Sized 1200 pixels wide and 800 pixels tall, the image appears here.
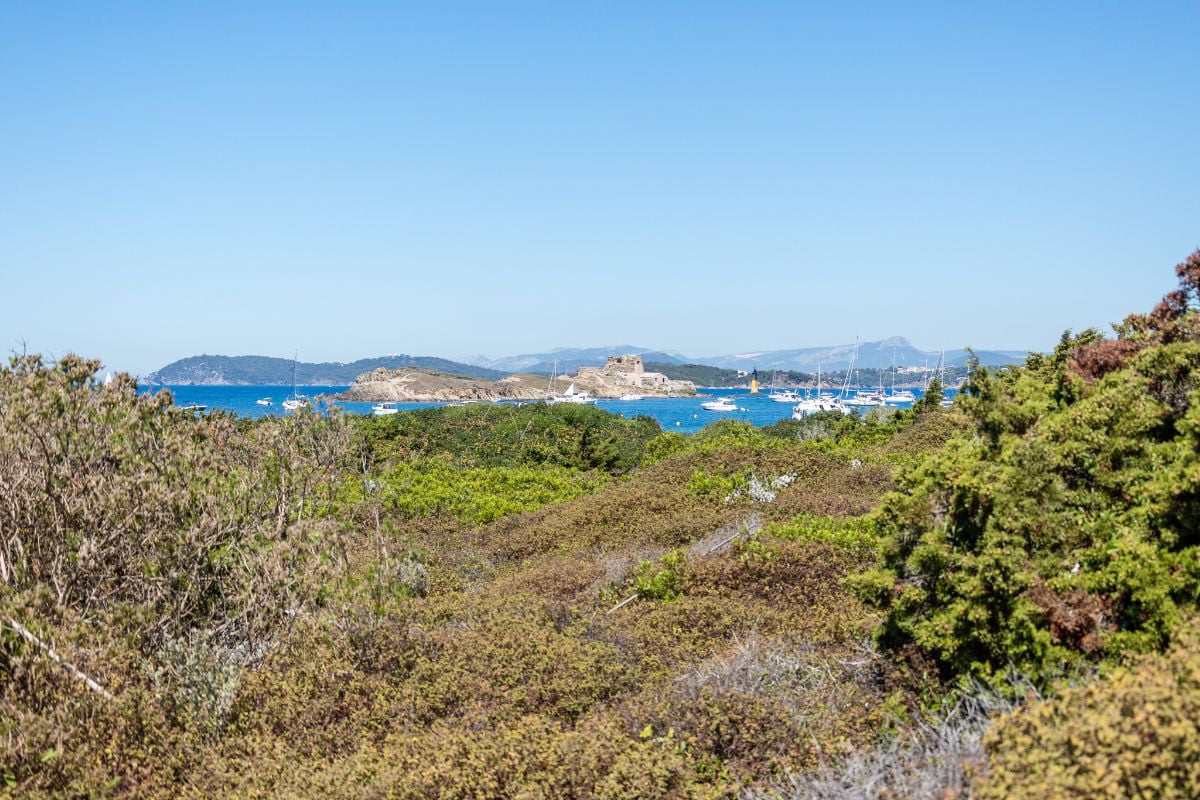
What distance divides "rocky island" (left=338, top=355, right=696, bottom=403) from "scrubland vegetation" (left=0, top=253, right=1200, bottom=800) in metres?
107

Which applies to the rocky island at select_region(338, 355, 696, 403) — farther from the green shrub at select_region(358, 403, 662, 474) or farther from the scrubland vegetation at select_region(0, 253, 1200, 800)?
the scrubland vegetation at select_region(0, 253, 1200, 800)

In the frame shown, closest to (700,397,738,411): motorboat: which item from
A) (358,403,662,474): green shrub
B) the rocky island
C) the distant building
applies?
the rocky island

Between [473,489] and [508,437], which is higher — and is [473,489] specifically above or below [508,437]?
below

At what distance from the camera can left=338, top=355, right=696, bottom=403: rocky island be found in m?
128

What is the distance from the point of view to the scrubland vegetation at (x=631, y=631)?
14.0 ft

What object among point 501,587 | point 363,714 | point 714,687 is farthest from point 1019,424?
point 501,587

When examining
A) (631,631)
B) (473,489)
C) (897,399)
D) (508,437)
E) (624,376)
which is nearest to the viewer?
(631,631)

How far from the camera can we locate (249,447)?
952cm

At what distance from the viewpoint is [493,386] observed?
139750 mm

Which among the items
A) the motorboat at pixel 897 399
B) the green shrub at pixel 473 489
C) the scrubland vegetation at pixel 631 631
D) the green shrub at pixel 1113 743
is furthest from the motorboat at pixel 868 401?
the green shrub at pixel 1113 743

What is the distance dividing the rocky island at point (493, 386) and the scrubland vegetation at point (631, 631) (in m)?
107

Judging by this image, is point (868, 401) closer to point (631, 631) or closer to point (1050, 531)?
point (631, 631)

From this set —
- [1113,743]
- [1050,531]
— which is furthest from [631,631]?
[1113,743]

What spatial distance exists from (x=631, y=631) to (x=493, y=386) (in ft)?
438
